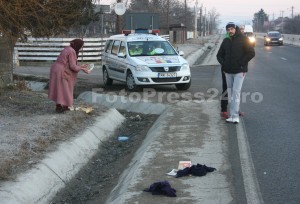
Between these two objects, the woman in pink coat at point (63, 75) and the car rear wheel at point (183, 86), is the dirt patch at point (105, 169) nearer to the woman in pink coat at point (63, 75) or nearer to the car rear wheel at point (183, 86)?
the woman in pink coat at point (63, 75)

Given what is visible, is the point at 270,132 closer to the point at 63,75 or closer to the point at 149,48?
the point at 63,75

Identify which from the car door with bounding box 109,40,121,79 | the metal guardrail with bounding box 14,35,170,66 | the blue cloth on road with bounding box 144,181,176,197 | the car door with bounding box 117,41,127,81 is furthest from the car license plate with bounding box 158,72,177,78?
the metal guardrail with bounding box 14,35,170,66

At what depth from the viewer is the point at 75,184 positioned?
695cm

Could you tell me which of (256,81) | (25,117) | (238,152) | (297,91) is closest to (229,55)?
(238,152)

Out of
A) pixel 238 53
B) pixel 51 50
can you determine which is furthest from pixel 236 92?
pixel 51 50

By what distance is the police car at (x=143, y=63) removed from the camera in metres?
14.1

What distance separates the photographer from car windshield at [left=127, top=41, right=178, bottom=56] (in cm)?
1498

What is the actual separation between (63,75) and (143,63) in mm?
4705

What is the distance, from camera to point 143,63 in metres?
14.2

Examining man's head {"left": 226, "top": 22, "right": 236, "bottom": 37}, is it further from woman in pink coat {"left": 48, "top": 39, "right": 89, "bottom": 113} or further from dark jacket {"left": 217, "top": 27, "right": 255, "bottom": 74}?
woman in pink coat {"left": 48, "top": 39, "right": 89, "bottom": 113}

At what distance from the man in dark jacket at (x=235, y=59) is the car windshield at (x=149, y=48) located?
5.45m

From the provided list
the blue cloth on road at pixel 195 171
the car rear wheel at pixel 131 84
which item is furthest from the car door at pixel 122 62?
the blue cloth on road at pixel 195 171

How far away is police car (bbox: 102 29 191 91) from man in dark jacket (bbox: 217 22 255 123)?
4531 millimetres

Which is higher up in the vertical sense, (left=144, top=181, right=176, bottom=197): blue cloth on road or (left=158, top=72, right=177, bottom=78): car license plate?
(left=158, top=72, right=177, bottom=78): car license plate
